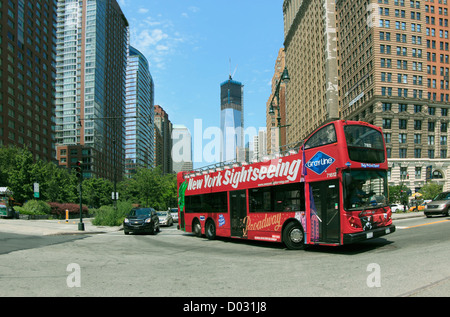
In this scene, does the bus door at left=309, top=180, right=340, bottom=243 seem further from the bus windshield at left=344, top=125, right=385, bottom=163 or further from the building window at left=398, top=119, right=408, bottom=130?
the building window at left=398, top=119, right=408, bottom=130

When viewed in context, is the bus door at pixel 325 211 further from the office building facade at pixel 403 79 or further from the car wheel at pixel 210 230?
the office building facade at pixel 403 79

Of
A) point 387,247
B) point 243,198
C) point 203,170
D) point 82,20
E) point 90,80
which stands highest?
point 82,20

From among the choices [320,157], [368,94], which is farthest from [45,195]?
[368,94]

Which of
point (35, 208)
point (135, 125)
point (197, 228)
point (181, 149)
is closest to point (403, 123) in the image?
point (181, 149)

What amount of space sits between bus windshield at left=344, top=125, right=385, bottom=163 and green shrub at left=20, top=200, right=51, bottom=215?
30.1 meters

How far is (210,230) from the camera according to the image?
Answer: 16.6m

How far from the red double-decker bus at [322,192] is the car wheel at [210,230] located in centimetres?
185

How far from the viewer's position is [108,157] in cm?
14038

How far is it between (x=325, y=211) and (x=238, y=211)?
4.88m

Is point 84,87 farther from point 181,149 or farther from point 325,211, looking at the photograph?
point 325,211

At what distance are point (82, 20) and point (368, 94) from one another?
4486 inches
